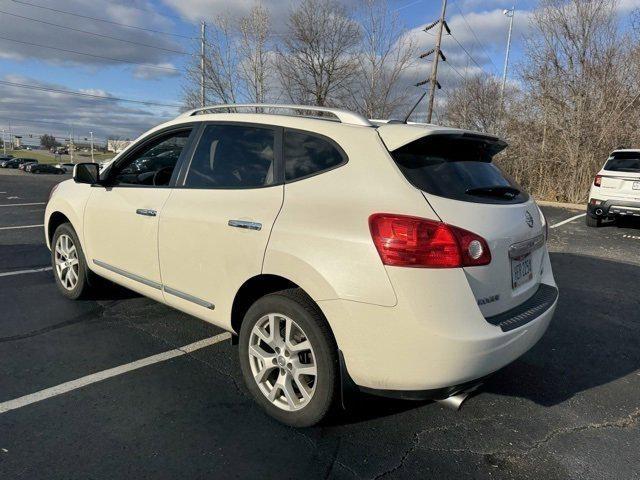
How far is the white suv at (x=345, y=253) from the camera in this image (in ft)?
7.23

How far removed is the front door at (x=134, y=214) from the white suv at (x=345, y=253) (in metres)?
0.03

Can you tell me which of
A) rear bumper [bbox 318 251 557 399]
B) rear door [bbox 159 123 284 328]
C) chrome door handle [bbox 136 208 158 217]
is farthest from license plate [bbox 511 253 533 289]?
chrome door handle [bbox 136 208 158 217]

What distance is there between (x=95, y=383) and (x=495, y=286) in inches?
102

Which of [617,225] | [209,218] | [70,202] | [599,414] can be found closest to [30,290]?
[70,202]

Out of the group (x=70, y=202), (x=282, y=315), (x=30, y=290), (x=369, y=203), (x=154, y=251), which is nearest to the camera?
(x=369, y=203)

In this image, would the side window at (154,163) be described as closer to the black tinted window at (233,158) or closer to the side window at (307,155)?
the black tinted window at (233,158)

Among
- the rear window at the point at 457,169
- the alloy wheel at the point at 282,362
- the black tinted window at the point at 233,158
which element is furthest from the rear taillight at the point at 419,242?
the black tinted window at the point at 233,158

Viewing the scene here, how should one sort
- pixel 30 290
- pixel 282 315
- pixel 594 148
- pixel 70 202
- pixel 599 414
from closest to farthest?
pixel 282 315, pixel 599 414, pixel 70 202, pixel 30 290, pixel 594 148

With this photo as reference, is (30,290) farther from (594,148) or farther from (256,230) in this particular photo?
(594,148)

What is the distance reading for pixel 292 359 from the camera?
2.61 meters

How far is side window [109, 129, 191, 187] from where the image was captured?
141 inches

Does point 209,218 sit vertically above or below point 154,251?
above

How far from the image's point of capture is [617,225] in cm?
1151

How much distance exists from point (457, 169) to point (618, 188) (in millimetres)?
9192
